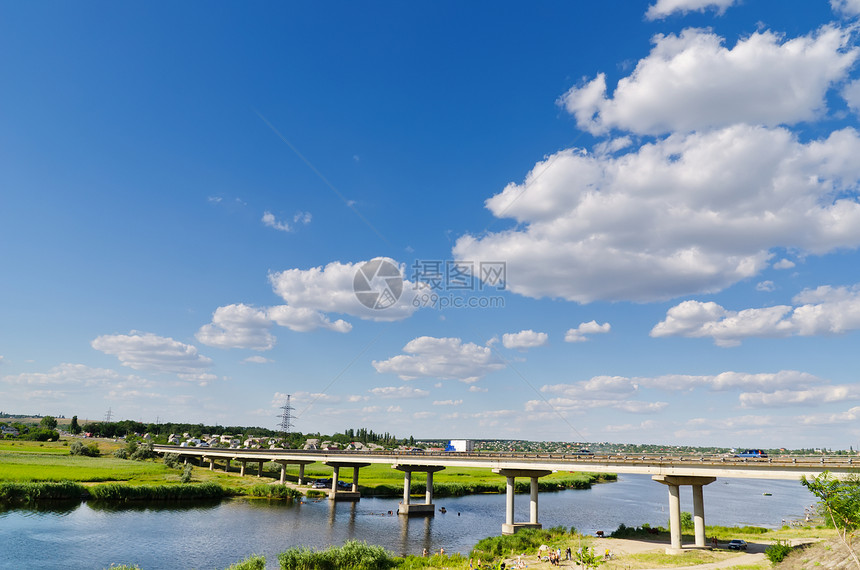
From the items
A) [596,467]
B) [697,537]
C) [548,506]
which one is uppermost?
[596,467]

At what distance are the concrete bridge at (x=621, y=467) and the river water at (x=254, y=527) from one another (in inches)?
295

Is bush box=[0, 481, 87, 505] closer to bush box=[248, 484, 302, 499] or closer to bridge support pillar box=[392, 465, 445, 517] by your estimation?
bush box=[248, 484, 302, 499]

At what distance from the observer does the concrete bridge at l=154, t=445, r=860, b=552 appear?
171 feet

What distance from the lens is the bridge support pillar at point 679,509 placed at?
180ft

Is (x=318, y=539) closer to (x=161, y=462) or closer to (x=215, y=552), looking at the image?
(x=215, y=552)

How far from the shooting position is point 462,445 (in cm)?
11125

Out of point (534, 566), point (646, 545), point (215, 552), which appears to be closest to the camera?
point (534, 566)

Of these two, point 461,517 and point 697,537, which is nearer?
point 697,537

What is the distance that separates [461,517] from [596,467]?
110ft

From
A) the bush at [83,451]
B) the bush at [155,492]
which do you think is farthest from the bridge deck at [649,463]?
the bush at [83,451]

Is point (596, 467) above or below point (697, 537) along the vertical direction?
above

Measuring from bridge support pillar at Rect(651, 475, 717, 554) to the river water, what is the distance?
831 inches

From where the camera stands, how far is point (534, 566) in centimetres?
4962

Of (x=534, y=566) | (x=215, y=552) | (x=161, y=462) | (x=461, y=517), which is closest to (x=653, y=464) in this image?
(x=534, y=566)
